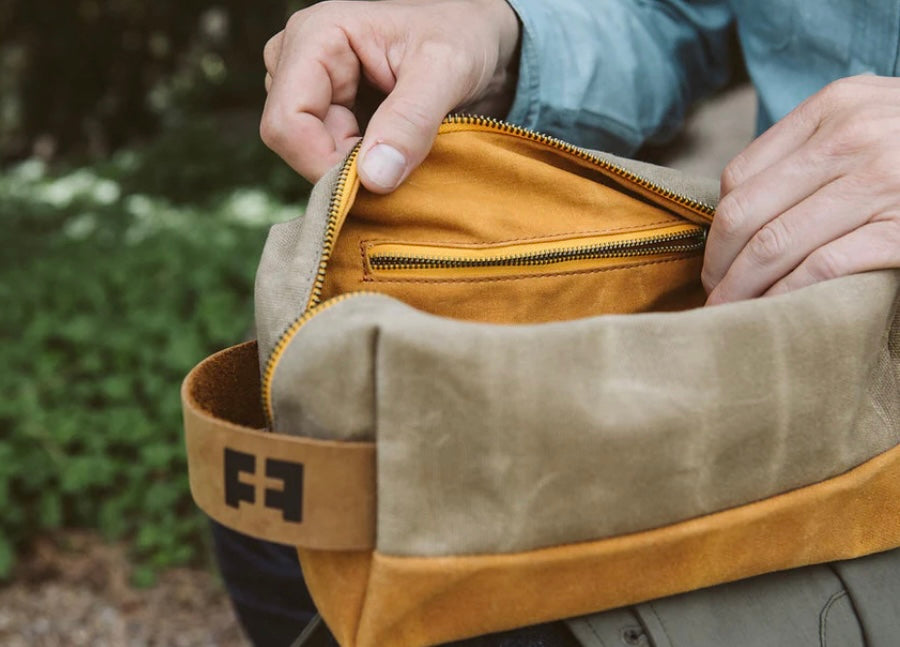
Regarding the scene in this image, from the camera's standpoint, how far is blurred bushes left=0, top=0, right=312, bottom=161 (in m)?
8.27

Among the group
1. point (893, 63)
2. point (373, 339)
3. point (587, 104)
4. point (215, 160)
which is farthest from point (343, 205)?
point (215, 160)

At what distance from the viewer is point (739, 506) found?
0.77m

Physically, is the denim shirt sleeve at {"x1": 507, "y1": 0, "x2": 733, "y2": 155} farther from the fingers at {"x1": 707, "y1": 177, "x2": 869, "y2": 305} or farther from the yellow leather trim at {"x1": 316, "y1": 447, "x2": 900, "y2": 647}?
the yellow leather trim at {"x1": 316, "y1": 447, "x2": 900, "y2": 647}

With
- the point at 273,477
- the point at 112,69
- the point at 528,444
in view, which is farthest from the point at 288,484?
the point at 112,69

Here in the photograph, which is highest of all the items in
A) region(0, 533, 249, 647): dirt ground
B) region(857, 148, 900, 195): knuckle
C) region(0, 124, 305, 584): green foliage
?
region(857, 148, 900, 195): knuckle

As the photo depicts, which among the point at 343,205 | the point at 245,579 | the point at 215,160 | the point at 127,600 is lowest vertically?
the point at 215,160

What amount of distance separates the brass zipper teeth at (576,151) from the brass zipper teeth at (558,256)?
0.13ft

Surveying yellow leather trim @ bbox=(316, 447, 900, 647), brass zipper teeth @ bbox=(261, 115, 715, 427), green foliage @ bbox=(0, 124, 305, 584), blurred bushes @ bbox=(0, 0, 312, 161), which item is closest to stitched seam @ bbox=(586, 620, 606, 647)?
yellow leather trim @ bbox=(316, 447, 900, 647)

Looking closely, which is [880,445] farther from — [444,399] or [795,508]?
[444,399]

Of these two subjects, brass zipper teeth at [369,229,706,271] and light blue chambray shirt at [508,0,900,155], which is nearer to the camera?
brass zipper teeth at [369,229,706,271]

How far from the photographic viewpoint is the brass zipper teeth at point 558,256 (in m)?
0.88

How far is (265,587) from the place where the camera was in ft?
4.30

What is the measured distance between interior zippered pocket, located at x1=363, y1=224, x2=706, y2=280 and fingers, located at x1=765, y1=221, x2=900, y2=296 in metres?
0.16

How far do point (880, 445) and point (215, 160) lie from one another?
6.13 meters
